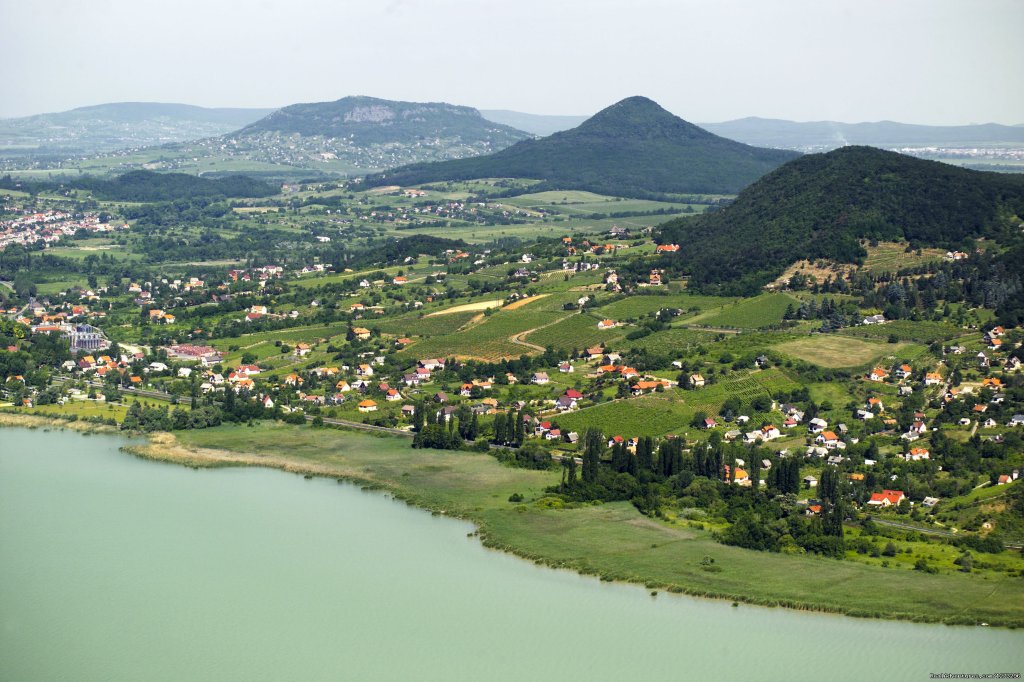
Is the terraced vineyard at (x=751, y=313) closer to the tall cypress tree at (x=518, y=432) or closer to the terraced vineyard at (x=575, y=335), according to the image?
the terraced vineyard at (x=575, y=335)

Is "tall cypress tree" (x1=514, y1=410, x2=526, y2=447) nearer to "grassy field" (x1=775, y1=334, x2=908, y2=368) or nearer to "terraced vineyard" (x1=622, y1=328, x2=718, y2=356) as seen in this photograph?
"terraced vineyard" (x1=622, y1=328, x2=718, y2=356)

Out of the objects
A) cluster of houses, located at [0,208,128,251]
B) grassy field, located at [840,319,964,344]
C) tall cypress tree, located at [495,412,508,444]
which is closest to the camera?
tall cypress tree, located at [495,412,508,444]

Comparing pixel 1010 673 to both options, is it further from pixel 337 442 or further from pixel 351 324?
pixel 351 324

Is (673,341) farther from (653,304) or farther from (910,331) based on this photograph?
(910,331)

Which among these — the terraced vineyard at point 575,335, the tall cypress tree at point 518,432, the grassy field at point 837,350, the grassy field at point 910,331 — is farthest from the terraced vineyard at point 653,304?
the tall cypress tree at point 518,432

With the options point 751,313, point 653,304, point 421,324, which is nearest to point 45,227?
point 421,324

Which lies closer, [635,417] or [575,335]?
[635,417]

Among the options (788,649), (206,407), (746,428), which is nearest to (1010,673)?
(788,649)

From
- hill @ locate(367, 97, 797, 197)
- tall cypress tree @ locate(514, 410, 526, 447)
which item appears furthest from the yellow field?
hill @ locate(367, 97, 797, 197)
